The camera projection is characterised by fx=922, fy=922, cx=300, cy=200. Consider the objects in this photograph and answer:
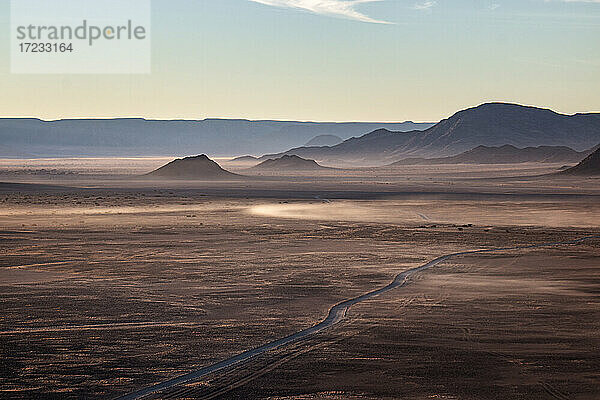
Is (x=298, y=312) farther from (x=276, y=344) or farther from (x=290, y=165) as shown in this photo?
(x=290, y=165)

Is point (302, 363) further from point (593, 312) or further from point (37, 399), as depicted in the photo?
point (593, 312)

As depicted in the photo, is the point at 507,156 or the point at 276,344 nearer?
the point at 276,344

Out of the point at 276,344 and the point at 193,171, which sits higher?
the point at 193,171

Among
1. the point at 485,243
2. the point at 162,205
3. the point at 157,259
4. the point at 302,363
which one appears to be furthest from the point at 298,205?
the point at 302,363

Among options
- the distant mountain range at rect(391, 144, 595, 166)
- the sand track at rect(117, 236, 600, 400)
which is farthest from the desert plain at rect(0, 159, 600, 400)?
the distant mountain range at rect(391, 144, 595, 166)

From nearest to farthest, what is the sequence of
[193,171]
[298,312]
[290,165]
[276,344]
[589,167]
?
[276,344], [298,312], [589,167], [193,171], [290,165]

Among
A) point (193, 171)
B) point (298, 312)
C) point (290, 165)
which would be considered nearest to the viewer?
point (298, 312)

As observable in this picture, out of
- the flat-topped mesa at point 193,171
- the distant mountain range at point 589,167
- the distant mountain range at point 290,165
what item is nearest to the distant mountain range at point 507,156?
the distant mountain range at point 290,165

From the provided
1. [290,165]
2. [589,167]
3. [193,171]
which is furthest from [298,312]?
[290,165]
